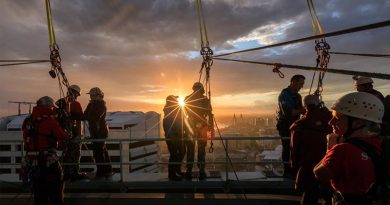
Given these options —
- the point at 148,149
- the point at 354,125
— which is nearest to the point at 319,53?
the point at 354,125

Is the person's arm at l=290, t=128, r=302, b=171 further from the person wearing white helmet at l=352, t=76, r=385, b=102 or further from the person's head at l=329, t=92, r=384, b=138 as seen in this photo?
the person's head at l=329, t=92, r=384, b=138

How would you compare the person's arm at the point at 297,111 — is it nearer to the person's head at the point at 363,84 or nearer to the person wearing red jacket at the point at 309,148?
the person's head at the point at 363,84

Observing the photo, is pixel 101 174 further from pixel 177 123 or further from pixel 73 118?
pixel 177 123

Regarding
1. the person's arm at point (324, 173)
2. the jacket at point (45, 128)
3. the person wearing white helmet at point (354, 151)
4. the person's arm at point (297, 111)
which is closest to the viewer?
the person wearing white helmet at point (354, 151)

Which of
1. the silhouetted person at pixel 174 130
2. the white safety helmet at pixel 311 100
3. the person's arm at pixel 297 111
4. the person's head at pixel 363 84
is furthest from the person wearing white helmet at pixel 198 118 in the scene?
the person's head at pixel 363 84

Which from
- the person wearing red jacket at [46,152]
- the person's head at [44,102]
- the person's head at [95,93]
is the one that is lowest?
the person wearing red jacket at [46,152]

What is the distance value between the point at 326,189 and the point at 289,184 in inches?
95.3

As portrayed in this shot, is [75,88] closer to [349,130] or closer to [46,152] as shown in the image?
[46,152]

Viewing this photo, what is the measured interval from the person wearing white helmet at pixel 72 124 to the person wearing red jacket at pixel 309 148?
14.7 ft

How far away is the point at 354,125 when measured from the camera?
3221 mm

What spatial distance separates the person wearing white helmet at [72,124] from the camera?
796 cm

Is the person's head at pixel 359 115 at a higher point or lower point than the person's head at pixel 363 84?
lower

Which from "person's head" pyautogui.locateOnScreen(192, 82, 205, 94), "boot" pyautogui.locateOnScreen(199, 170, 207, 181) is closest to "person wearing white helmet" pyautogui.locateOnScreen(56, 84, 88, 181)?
"person's head" pyautogui.locateOnScreen(192, 82, 205, 94)

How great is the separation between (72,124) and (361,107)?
6442 mm
